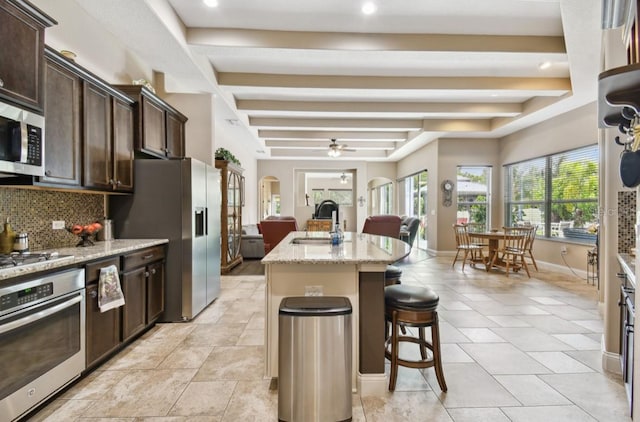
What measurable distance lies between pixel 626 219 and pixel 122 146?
4360mm

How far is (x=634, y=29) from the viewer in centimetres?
167

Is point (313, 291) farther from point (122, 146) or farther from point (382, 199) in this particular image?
point (382, 199)

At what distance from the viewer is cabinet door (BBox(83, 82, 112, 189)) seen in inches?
103

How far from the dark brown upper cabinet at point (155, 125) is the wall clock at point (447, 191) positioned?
20.0 feet

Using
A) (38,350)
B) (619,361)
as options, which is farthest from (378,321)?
(38,350)

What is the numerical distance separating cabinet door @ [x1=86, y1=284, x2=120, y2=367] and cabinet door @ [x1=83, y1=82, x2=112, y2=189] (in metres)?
0.97

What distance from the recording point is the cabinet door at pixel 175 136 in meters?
3.94

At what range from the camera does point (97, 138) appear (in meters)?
2.74

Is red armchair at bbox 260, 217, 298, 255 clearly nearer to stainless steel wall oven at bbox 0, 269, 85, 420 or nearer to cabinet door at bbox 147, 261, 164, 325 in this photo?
cabinet door at bbox 147, 261, 164, 325

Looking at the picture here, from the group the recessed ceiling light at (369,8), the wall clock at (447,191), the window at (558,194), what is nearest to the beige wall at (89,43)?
the recessed ceiling light at (369,8)

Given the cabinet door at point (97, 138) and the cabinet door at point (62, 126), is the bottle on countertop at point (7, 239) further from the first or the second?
the cabinet door at point (97, 138)

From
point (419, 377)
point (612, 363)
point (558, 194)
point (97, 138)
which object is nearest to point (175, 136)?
point (97, 138)

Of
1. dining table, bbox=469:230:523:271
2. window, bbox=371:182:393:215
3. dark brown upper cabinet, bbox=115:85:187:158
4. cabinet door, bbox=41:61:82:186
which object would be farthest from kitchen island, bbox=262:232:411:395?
window, bbox=371:182:393:215

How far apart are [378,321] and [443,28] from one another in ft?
10.7
